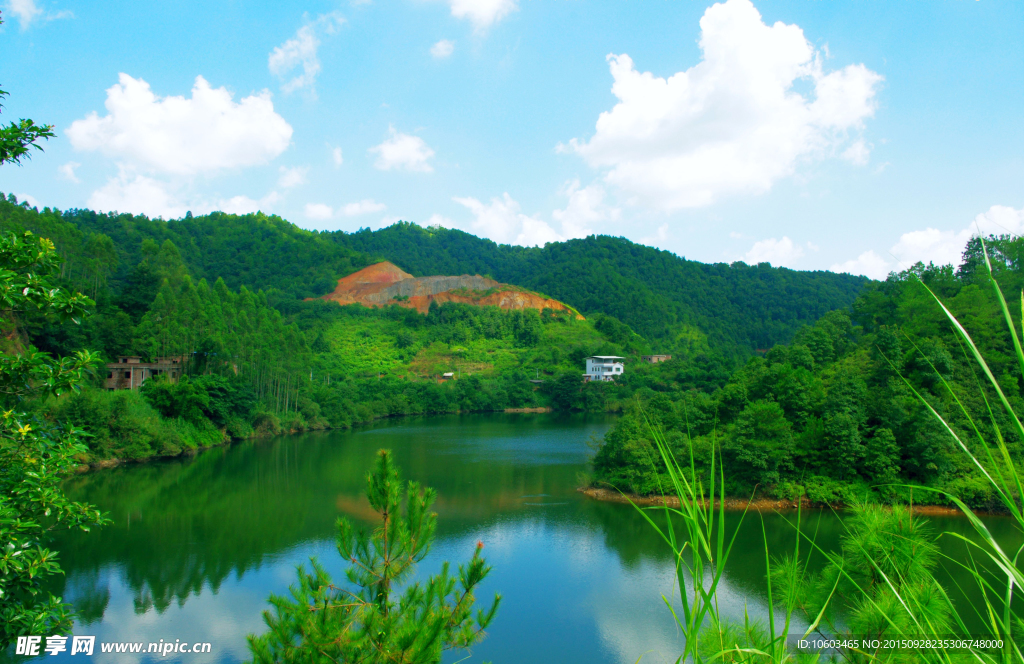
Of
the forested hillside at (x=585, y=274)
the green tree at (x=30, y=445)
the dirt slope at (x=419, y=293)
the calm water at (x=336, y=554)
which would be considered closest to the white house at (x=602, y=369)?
the forested hillside at (x=585, y=274)

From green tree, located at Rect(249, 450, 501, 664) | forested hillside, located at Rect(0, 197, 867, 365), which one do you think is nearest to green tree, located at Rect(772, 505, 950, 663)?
green tree, located at Rect(249, 450, 501, 664)

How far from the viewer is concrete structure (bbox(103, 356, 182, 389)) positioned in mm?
20422

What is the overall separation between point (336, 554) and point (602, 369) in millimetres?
27484

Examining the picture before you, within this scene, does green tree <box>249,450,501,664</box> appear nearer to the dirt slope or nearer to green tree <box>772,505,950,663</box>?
green tree <box>772,505,950,663</box>

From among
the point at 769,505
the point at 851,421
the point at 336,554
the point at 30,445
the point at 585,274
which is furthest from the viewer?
the point at 585,274

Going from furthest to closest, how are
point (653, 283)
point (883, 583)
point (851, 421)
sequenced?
point (653, 283) < point (851, 421) < point (883, 583)

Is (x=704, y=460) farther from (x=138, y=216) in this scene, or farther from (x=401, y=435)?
(x=138, y=216)

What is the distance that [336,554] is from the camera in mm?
10219

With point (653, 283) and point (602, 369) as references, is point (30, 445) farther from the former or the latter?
point (653, 283)

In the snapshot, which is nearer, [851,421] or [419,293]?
[851,421]

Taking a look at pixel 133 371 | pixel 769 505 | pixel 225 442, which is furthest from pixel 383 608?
pixel 133 371

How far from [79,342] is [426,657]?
20.8 metres

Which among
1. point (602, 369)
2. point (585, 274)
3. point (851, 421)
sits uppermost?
point (585, 274)

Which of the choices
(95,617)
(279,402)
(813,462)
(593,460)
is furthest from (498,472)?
(279,402)
